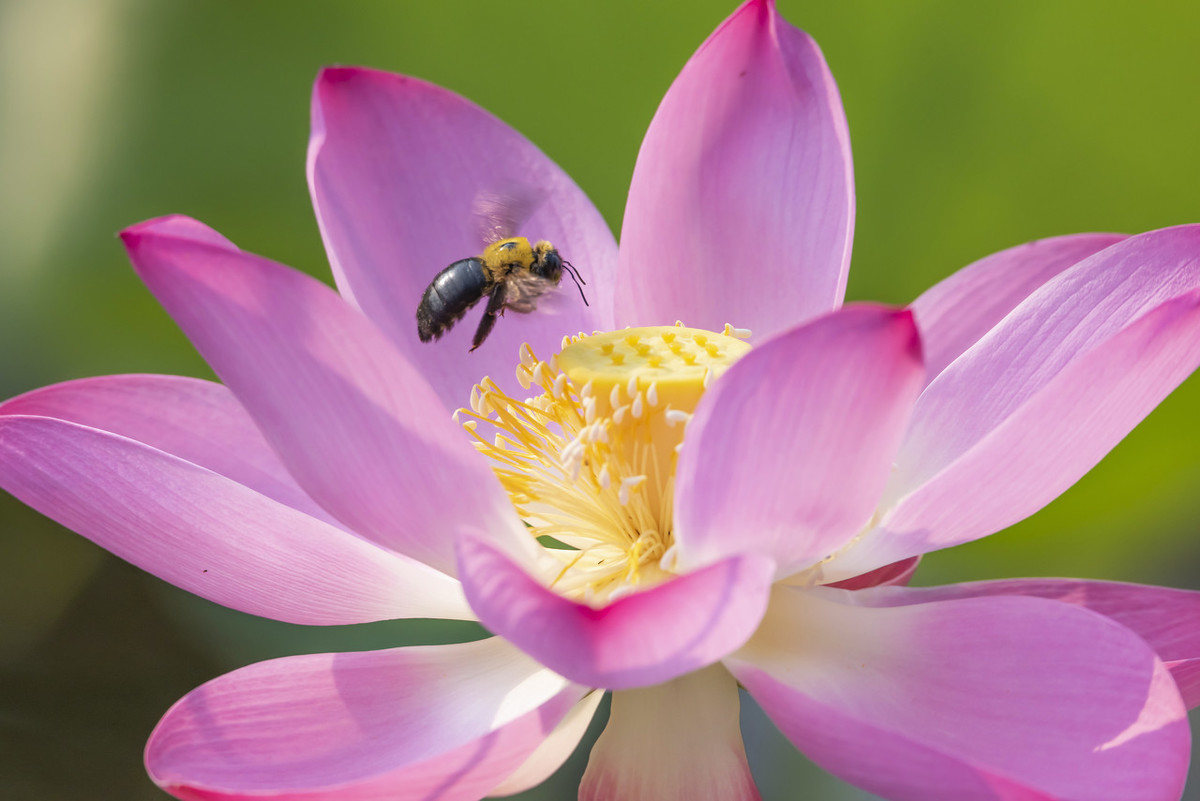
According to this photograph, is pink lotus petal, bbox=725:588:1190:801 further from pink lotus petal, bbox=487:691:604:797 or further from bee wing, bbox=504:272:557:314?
bee wing, bbox=504:272:557:314

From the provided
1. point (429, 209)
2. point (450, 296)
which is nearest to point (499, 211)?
point (429, 209)

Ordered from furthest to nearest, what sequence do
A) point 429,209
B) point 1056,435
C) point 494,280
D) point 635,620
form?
point 429,209
point 494,280
point 1056,435
point 635,620

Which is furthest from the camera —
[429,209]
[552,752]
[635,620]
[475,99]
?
[475,99]

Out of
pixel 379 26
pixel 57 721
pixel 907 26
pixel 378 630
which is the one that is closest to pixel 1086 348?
pixel 907 26

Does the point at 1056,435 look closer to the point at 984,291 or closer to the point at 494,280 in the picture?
the point at 984,291

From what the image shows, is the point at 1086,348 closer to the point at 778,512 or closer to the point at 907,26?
the point at 778,512
